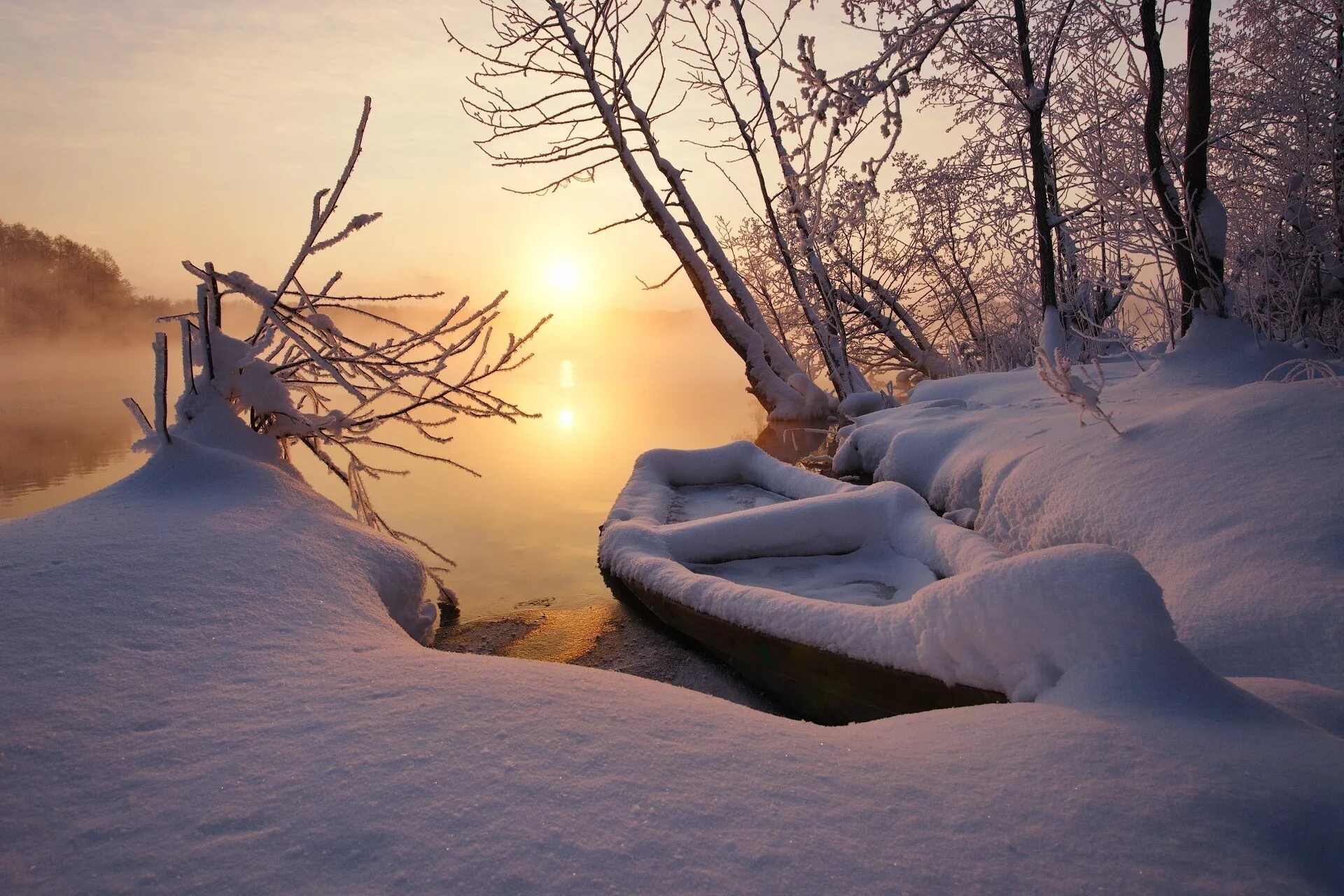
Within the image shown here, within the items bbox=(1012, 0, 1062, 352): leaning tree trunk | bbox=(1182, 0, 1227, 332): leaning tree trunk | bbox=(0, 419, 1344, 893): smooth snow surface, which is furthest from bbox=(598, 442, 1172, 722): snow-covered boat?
bbox=(1012, 0, 1062, 352): leaning tree trunk

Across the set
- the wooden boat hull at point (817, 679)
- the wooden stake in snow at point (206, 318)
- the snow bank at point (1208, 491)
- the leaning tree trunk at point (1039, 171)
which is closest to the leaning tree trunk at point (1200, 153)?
the snow bank at point (1208, 491)

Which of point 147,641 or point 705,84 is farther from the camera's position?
point 705,84

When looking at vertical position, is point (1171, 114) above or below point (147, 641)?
above

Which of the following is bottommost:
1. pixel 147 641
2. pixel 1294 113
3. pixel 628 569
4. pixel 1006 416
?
pixel 628 569

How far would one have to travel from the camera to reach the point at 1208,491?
8.84 ft

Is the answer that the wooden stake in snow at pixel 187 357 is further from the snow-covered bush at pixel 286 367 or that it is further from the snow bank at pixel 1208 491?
the snow bank at pixel 1208 491

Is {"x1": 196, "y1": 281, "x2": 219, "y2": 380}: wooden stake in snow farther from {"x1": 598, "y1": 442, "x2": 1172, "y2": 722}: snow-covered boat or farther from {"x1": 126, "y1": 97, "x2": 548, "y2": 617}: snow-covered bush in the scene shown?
{"x1": 598, "y1": 442, "x2": 1172, "y2": 722}: snow-covered boat

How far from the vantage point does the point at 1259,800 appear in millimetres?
1169

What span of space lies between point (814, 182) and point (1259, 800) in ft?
9.45

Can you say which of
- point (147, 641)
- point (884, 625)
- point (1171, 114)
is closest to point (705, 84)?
point (1171, 114)

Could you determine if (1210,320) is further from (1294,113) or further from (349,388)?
(1294,113)

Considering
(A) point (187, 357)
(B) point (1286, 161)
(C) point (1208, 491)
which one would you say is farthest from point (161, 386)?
(B) point (1286, 161)

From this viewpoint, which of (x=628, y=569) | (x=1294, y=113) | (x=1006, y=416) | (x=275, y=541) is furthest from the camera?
(x=1294, y=113)

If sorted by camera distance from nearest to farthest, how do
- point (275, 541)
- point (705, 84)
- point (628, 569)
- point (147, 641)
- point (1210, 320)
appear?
point (147, 641) → point (275, 541) → point (628, 569) → point (1210, 320) → point (705, 84)
